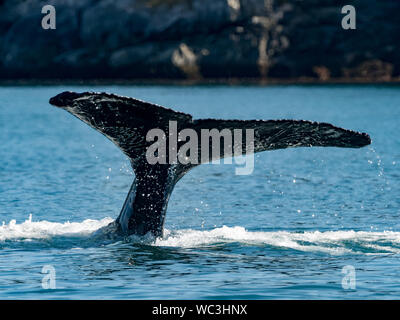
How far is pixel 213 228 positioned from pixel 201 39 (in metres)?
65.1

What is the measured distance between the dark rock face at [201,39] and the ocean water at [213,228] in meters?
45.5

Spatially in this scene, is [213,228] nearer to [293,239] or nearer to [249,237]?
[249,237]

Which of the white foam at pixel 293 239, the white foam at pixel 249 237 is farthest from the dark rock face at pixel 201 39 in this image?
the white foam at pixel 293 239

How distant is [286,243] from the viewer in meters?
12.0

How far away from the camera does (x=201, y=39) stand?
78250 millimetres

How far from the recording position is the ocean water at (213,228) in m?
9.90

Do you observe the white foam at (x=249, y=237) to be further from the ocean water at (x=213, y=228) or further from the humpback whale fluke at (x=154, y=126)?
the humpback whale fluke at (x=154, y=126)

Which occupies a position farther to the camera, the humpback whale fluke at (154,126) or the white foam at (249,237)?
the white foam at (249,237)

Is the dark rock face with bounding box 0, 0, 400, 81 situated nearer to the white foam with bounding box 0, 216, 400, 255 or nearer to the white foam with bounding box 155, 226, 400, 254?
the white foam with bounding box 0, 216, 400, 255

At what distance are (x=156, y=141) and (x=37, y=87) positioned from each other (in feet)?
219

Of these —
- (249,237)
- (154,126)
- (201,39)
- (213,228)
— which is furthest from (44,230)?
(201,39)

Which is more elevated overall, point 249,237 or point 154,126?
point 154,126

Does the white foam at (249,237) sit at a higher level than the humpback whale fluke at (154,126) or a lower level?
lower

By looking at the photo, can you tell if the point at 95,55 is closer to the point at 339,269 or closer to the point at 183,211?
the point at 183,211
